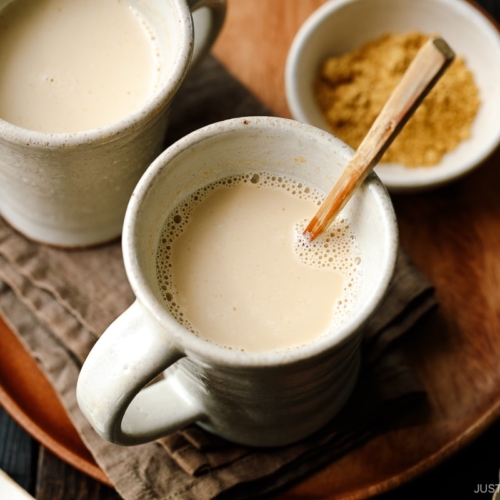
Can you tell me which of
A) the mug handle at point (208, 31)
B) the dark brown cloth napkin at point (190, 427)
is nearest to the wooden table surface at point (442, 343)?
the dark brown cloth napkin at point (190, 427)

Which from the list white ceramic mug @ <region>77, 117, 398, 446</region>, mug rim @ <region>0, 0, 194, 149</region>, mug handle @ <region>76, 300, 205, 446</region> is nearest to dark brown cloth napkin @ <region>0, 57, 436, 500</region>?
white ceramic mug @ <region>77, 117, 398, 446</region>

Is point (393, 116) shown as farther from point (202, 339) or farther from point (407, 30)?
point (407, 30)

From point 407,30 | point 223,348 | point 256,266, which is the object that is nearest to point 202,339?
point 223,348

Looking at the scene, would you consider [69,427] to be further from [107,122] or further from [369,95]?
[369,95]

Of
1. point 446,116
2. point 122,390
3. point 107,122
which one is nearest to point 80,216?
point 107,122

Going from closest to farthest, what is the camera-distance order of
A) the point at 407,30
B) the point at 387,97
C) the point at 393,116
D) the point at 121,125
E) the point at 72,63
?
1. the point at 393,116
2. the point at 121,125
3. the point at 72,63
4. the point at 387,97
5. the point at 407,30

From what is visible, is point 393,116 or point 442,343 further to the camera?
point 442,343
